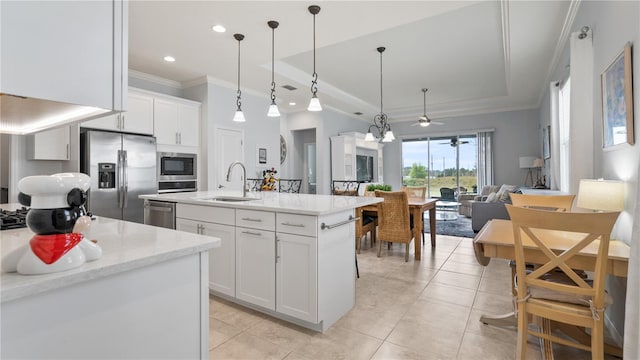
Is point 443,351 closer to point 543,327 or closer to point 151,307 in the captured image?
point 543,327

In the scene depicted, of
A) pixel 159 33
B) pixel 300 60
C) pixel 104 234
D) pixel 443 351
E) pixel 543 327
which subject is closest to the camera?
pixel 104 234

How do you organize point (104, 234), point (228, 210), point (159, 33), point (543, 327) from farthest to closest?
point (159, 33) → point (228, 210) → point (543, 327) → point (104, 234)

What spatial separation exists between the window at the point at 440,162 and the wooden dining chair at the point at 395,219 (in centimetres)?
514

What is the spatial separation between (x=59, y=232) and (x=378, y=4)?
2.98m

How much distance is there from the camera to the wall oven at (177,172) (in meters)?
4.39

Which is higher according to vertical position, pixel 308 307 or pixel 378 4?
pixel 378 4

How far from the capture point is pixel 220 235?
8.30ft

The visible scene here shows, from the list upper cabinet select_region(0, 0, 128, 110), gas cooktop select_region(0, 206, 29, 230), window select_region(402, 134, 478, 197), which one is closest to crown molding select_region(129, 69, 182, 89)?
gas cooktop select_region(0, 206, 29, 230)

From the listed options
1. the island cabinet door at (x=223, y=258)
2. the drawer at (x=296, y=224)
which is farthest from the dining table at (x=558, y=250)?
the island cabinet door at (x=223, y=258)

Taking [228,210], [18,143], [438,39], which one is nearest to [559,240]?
[228,210]

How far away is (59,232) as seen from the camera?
29.2 inches

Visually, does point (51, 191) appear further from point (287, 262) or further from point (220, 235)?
point (220, 235)

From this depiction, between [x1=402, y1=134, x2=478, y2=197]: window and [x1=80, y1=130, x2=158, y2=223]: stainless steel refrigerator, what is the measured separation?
6952 millimetres

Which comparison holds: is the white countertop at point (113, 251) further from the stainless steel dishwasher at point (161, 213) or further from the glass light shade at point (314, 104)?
the glass light shade at point (314, 104)
